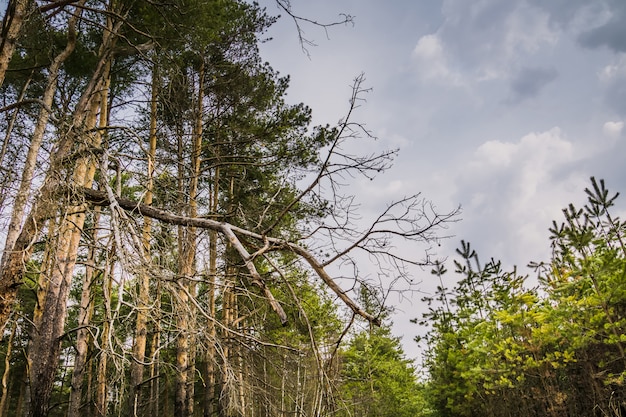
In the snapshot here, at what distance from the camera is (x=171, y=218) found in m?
2.87

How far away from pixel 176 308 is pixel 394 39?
15.2 feet

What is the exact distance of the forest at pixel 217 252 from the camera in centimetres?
235

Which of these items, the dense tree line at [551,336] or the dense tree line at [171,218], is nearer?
the dense tree line at [171,218]

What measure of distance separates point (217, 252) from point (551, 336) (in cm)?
843

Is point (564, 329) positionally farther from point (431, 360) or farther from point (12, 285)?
point (12, 285)

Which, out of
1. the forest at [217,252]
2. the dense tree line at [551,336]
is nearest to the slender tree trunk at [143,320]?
the forest at [217,252]

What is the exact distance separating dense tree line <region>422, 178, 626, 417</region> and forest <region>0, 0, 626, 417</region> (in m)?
0.07

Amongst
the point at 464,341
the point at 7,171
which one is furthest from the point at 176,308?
the point at 464,341

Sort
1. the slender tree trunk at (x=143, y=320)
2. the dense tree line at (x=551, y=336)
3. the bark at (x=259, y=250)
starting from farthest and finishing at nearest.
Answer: the dense tree line at (x=551, y=336), the slender tree trunk at (x=143, y=320), the bark at (x=259, y=250)

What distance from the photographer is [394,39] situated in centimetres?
532

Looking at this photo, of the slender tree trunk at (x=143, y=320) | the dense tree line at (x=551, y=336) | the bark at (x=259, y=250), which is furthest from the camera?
the dense tree line at (x=551, y=336)

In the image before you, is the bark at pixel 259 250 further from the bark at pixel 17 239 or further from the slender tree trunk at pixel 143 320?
the bark at pixel 17 239

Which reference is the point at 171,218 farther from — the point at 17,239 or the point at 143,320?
the point at 143,320

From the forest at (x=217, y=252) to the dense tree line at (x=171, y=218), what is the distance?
0.03 m
